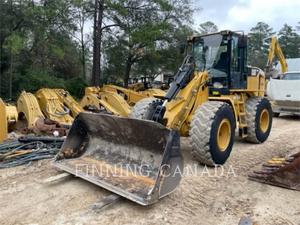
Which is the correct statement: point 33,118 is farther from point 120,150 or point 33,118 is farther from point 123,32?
point 123,32

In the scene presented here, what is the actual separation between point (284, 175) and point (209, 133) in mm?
1122

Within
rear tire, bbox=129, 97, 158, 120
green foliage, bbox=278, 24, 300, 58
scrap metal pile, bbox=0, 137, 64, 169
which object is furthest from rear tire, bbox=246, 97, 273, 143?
Result: green foliage, bbox=278, 24, 300, 58

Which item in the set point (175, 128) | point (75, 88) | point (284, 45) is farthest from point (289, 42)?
point (175, 128)

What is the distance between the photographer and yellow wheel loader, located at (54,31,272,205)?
12.5ft

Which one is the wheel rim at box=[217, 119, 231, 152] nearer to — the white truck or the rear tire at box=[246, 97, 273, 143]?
the rear tire at box=[246, 97, 273, 143]

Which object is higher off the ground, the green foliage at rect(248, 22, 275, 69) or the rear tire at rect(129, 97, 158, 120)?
the green foliage at rect(248, 22, 275, 69)

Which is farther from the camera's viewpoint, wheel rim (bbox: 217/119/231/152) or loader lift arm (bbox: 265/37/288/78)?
loader lift arm (bbox: 265/37/288/78)

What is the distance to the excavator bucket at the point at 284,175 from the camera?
14.0ft

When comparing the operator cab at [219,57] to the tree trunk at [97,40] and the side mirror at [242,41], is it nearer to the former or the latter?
the side mirror at [242,41]

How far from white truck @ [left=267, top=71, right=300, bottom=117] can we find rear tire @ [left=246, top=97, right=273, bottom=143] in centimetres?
422

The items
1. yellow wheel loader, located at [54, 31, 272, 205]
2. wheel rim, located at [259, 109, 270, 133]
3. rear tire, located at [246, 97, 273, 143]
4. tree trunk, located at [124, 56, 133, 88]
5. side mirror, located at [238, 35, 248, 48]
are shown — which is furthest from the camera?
tree trunk, located at [124, 56, 133, 88]

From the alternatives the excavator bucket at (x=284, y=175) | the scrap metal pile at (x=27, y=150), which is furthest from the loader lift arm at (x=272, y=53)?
the scrap metal pile at (x=27, y=150)

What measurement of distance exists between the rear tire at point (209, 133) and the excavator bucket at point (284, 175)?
0.62 m

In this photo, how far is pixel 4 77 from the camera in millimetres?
10750
